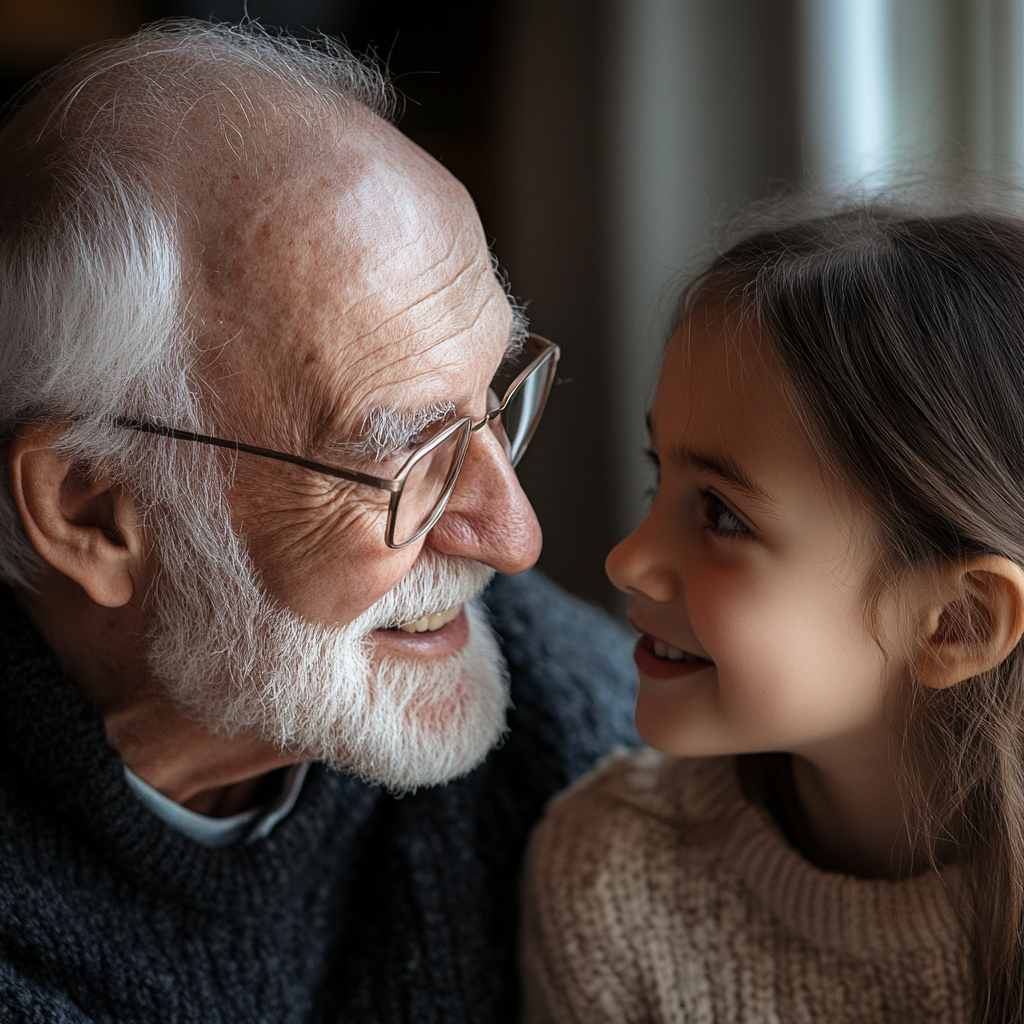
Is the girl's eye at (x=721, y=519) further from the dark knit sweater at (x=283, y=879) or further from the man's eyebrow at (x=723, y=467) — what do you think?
the dark knit sweater at (x=283, y=879)

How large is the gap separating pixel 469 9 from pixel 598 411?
1.04 meters

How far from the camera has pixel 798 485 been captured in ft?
3.28

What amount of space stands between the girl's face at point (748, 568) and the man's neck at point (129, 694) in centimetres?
51

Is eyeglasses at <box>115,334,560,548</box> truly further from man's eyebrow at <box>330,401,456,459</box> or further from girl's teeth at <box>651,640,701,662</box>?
girl's teeth at <box>651,640,701,662</box>

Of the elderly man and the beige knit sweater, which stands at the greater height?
the elderly man

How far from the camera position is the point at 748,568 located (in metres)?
1.03

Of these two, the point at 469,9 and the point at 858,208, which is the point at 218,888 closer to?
the point at 858,208

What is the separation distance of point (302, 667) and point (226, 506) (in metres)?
0.20

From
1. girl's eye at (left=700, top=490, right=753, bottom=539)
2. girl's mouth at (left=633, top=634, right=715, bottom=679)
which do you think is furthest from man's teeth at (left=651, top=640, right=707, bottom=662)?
girl's eye at (left=700, top=490, right=753, bottom=539)

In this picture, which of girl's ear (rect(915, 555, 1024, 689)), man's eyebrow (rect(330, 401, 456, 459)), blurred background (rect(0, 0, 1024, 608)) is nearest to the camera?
girl's ear (rect(915, 555, 1024, 689))

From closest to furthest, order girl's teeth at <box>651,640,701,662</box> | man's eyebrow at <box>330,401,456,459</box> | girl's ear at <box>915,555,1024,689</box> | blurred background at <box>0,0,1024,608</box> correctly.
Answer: girl's ear at <box>915,555,1024,689</box>
man's eyebrow at <box>330,401,456,459</box>
girl's teeth at <box>651,640,701,662</box>
blurred background at <box>0,0,1024,608</box>

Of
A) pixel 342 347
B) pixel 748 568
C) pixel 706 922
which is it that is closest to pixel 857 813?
pixel 706 922

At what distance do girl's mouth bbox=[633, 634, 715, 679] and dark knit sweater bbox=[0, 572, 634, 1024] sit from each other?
312 millimetres

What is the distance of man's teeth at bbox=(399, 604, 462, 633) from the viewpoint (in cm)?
123
